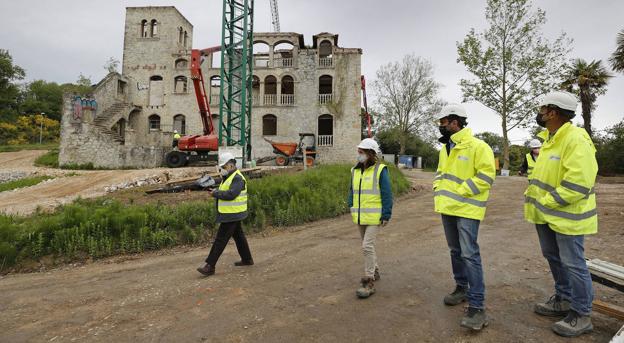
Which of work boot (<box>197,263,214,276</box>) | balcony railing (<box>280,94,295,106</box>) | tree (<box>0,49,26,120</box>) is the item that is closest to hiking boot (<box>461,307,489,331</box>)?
work boot (<box>197,263,214,276</box>)

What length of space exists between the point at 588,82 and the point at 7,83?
207 ft

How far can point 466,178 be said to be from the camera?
3303mm

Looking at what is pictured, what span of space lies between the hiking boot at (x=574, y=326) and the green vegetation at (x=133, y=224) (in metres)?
6.30

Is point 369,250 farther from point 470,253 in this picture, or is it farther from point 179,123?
point 179,123

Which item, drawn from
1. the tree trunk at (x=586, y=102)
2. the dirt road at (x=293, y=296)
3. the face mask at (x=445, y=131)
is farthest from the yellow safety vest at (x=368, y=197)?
the tree trunk at (x=586, y=102)

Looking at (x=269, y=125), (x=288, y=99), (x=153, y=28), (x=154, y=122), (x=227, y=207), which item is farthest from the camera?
(x=269, y=125)

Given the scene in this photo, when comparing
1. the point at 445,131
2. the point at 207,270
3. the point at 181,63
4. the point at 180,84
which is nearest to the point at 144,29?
the point at 181,63

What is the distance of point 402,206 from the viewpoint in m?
10.7

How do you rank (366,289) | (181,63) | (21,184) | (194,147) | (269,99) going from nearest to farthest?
(366,289)
(21,184)
(194,147)
(269,99)
(181,63)

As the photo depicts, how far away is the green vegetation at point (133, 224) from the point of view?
656 cm

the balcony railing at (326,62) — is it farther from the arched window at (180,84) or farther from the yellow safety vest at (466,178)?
the yellow safety vest at (466,178)

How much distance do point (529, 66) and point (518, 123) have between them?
12.7 ft

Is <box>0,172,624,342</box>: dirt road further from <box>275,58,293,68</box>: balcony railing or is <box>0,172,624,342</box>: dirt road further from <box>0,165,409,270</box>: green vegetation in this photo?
<box>275,58,293,68</box>: balcony railing

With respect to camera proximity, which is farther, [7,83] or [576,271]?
[7,83]
